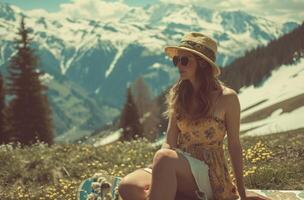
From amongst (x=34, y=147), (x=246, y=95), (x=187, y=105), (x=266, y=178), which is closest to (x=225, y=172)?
(x=187, y=105)

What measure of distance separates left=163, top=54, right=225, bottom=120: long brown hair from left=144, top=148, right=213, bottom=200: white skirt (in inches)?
21.6

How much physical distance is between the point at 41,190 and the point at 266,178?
4.69 meters

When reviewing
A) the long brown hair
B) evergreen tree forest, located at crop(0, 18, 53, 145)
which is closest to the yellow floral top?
the long brown hair

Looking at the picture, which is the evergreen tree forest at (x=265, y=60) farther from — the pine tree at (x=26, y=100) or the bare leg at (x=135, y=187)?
the bare leg at (x=135, y=187)

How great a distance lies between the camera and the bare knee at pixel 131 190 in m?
6.54

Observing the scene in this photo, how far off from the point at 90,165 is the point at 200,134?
24.8 feet

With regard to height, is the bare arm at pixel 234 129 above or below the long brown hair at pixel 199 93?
below

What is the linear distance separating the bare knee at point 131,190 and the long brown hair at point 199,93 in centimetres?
103

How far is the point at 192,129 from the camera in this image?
22.0ft

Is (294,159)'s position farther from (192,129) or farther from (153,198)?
(153,198)

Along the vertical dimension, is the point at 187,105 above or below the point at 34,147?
above

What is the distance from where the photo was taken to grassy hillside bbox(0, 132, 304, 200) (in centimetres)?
996

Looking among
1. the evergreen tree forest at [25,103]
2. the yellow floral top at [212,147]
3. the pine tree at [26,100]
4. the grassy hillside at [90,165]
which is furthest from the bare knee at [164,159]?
the pine tree at [26,100]

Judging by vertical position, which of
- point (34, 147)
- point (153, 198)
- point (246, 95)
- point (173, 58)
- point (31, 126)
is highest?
point (173, 58)
